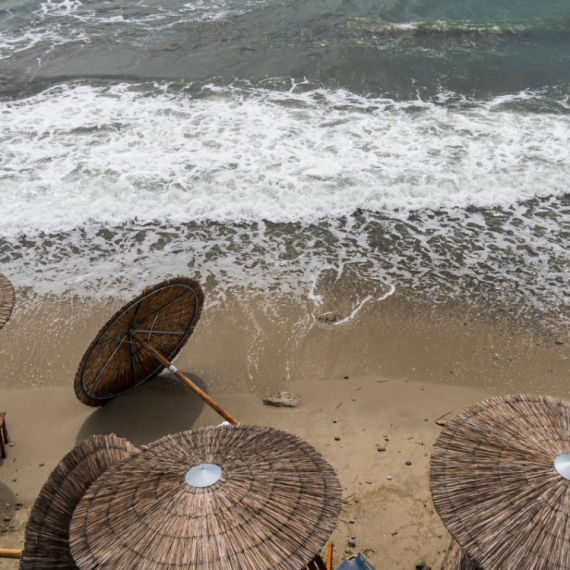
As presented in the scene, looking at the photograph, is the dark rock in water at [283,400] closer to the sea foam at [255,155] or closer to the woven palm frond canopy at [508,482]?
the woven palm frond canopy at [508,482]

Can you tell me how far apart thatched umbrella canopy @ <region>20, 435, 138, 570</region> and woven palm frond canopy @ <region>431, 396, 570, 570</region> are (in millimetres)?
2434

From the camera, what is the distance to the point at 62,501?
4.04 meters

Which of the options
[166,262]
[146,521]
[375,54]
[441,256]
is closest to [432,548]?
[146,521]

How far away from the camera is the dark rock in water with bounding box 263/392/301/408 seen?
6.08 m

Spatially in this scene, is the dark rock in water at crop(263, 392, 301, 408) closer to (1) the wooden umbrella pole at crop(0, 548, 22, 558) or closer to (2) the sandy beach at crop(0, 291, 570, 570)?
(2) the sandy beach at crop(0, 291, 570, 570)

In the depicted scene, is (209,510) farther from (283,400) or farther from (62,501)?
(283,400)

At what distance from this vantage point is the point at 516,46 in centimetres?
1634

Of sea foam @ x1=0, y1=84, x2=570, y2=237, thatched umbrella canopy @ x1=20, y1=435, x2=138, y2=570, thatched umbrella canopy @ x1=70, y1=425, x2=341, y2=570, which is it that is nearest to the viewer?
thatched umbrella canopy @ x1=70, y1=425, x2=341, y2=570

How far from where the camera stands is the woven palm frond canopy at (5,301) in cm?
520

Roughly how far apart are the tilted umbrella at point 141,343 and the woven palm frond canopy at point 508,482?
2176 millimetres

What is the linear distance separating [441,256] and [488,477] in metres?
5.12

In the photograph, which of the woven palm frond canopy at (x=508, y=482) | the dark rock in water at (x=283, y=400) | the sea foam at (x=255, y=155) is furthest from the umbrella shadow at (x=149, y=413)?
the sea foam at (x=255, y=155)

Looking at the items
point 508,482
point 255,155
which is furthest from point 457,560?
point 255,155

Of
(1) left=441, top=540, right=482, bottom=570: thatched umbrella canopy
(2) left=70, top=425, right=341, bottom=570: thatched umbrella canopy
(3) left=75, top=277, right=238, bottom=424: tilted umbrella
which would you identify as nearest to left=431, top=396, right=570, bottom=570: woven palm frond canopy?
(1) left=441, top=540, right=482, bottom=570: thatched umbrella canopy
